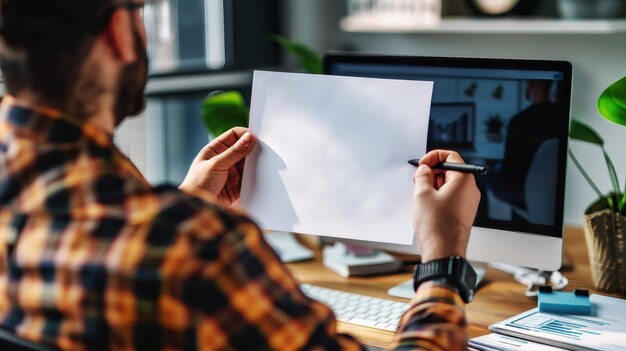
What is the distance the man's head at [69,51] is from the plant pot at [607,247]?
97 cm

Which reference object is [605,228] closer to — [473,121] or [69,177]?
[473,121]

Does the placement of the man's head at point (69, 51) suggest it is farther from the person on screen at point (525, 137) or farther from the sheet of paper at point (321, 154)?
the person on screen at point (525, 137)

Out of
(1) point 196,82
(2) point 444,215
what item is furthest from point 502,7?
(2) point 444,215

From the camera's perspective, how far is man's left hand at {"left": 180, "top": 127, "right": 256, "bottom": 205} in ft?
4.41

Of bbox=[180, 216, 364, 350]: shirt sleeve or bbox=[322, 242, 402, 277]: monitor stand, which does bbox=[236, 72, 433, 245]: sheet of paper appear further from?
bbox=[180, 216, 364, 350]: shirt sleeve

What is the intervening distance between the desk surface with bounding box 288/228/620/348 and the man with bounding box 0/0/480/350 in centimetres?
46

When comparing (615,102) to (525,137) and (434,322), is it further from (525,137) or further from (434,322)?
(434,322)

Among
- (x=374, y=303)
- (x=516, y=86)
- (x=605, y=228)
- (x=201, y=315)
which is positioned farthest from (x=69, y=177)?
(x=605, y=228)

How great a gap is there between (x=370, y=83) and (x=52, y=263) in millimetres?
704

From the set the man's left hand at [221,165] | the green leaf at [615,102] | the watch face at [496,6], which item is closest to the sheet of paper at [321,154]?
the man's left hand at [221,165]

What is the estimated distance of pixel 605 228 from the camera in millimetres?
1492

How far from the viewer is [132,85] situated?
904 millimetres

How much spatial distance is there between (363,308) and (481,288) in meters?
0.27

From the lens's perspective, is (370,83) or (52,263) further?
(370,83)
